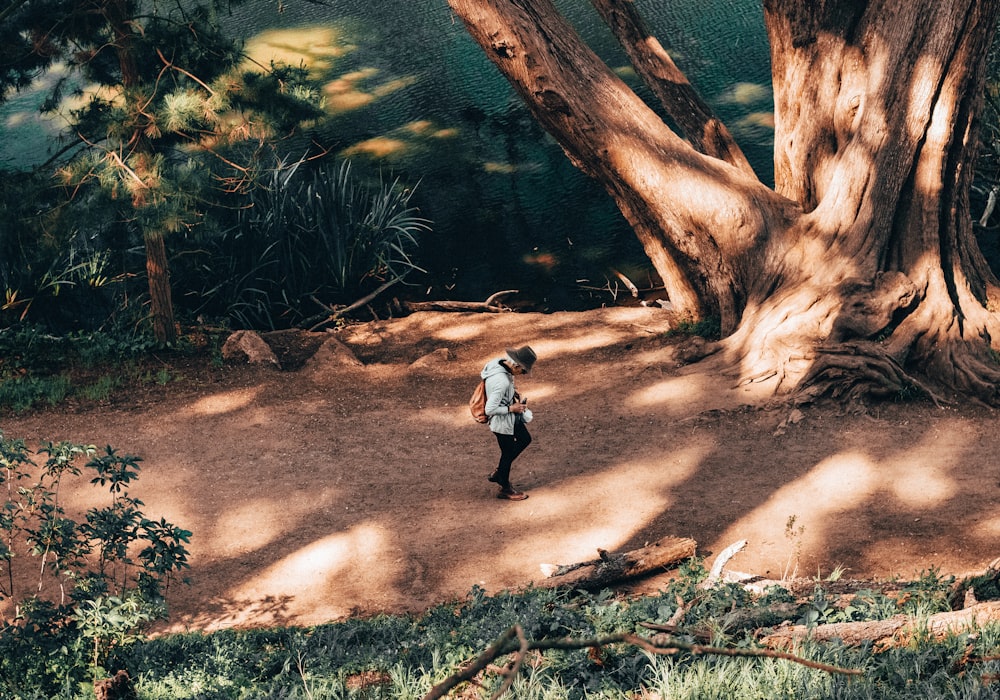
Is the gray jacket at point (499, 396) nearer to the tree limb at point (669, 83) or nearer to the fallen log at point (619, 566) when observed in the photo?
the fallen log at point (619, 566)

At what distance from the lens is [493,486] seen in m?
7.62

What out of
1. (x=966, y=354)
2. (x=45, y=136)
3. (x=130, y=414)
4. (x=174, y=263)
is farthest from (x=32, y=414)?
(x=45, y=136)

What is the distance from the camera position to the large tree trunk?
8648 millimetres

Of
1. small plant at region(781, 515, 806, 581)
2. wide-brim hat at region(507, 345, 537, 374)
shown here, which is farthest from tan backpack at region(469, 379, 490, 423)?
small plant at region(781, 515, 806, 581)

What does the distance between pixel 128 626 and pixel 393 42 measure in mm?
18248

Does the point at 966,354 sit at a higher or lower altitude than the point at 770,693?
lower

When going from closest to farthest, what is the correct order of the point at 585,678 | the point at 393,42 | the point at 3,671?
the point at 585,678, the point at 3,671, the point at 393,42

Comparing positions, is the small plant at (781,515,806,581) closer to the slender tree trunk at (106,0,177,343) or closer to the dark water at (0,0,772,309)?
Answer: the slender tree trunk at (106,0,177,343)

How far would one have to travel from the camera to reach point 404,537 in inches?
274

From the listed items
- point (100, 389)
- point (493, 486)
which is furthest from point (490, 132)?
point (493, 486)

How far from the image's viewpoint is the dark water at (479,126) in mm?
14125

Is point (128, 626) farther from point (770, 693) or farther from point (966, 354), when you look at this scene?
point (966, 354)

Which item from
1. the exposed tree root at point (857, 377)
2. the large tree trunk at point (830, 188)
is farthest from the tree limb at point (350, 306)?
the exposed tree root at point (857, 377)

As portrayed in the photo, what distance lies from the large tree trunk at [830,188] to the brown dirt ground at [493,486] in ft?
1.85
